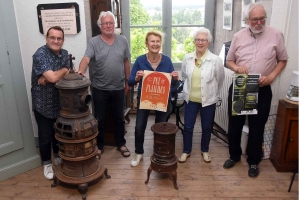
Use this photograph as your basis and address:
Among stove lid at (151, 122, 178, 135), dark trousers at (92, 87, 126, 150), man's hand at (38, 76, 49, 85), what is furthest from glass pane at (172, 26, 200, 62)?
man's hand at (38, 76, 49, 85)

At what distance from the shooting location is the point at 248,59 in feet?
8.35

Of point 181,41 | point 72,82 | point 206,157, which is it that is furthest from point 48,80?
A: point 181,41

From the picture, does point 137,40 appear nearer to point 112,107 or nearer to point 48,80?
point 112,107

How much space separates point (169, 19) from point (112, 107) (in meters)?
2.25

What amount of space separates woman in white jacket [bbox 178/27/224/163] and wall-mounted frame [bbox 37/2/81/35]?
1242mm

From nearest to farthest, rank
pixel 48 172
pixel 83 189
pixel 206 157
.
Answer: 1. pixel 83 189
2. pixel 48 172
3. pixel 206 157

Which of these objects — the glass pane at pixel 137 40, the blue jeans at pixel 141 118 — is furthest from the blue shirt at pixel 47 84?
the glass pane at pixel 137 40

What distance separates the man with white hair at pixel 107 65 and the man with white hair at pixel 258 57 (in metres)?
1.13

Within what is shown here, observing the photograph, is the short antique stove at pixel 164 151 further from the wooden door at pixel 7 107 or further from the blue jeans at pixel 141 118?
the wooden door at pixel 7 107

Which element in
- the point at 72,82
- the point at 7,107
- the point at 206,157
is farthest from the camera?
the point at 206,157

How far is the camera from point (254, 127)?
2.71 metres

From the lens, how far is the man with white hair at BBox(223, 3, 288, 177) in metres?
2.46

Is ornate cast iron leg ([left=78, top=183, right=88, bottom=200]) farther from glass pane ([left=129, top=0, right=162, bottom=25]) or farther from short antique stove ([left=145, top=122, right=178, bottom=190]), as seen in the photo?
glass pane ([left=129, top=0, right=162, bottom=25])

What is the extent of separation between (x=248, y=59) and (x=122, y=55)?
1.27 meters
